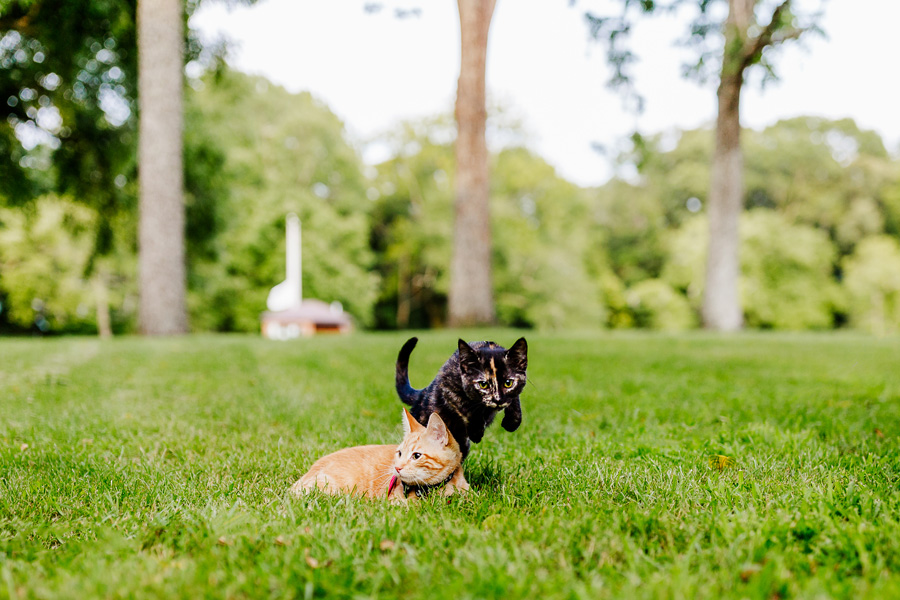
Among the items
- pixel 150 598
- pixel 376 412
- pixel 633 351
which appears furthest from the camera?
pixel 633 351

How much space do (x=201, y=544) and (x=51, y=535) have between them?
690 mm

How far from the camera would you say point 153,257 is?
10555 mm

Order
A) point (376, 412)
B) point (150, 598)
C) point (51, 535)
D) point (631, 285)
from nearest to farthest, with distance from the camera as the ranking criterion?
point (150, 598) → point (51, 535) → point (376, 412) → point (631, 285)

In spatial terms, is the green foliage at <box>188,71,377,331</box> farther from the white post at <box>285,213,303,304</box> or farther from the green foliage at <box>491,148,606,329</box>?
the green foliage at <box>491,148,606,329</box>

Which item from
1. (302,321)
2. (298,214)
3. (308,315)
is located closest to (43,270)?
(298,214)

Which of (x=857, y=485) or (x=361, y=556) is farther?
(x=857, y=485)

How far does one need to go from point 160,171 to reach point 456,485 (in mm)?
10160

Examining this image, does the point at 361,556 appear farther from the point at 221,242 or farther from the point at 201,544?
the point at 221,242

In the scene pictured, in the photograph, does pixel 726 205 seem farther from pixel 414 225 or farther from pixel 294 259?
pixel 414 225

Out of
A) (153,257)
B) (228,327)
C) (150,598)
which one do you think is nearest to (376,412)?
(150,598)

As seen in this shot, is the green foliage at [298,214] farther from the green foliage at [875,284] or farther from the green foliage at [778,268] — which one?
the green foliage at [875,284]

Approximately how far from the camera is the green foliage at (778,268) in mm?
35656

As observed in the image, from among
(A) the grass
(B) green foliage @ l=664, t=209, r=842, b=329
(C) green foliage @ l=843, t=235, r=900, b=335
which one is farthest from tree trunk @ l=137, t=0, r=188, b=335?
(C) green foliage @ l=843, t=235, r=900, b=335

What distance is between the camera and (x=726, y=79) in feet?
46.7
